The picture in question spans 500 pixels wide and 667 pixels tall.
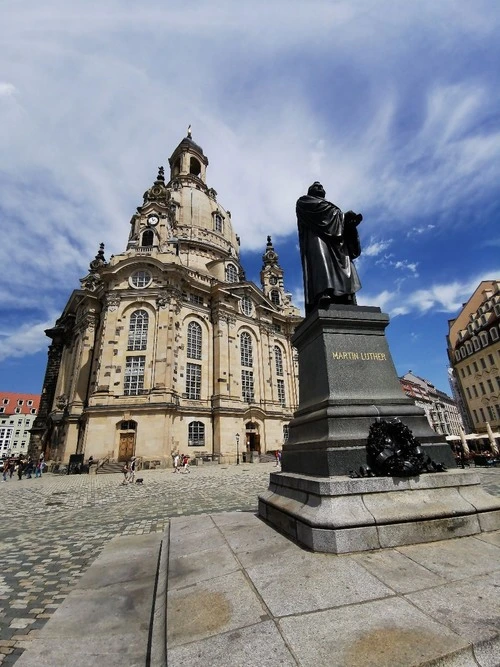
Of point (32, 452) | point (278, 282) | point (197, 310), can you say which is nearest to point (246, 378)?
point (197, 310)

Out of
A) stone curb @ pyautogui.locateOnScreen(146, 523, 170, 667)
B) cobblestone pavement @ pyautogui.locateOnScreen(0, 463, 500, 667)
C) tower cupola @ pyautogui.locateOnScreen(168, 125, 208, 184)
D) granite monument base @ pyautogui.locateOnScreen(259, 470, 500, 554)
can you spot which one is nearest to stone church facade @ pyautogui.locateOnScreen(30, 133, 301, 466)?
cobblestone pavement @ pyautogui.locateOnScreen(0, 463, 500, 667)

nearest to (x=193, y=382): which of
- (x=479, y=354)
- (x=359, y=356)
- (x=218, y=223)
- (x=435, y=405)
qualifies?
(x=359, y=356)

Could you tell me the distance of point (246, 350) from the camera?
38.3m

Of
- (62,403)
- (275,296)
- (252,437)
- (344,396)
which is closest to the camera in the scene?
(344,396)

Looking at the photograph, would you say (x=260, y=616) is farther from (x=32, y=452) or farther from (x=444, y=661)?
(x=32, y=452)

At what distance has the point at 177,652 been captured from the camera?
6.50ft

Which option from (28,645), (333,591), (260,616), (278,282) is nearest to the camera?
(260,616)

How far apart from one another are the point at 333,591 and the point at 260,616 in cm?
63

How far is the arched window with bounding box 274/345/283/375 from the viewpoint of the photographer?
42362 millimetres

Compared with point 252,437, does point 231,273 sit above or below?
above

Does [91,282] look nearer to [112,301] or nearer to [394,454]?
[112,301]

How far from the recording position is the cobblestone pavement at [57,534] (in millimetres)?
3488

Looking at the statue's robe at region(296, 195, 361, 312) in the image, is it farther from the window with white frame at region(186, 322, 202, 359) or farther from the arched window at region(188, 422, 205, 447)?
the window with white frame at region(186, 322, 202, 359)

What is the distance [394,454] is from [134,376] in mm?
28725
